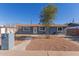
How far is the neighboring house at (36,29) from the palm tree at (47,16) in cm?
16

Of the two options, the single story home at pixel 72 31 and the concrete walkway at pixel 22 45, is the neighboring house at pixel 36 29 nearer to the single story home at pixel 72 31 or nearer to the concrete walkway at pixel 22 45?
the single story home at pixel 72 31

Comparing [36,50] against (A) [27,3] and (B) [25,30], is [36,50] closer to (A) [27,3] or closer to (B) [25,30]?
(B) [25,30]

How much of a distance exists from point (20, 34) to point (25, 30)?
243mm

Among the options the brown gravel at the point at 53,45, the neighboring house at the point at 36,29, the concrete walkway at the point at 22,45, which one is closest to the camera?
the neighboring house at the point at 36,29

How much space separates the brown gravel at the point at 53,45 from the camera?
27.8 ft

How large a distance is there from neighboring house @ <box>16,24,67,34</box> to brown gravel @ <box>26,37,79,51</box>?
0.94ft

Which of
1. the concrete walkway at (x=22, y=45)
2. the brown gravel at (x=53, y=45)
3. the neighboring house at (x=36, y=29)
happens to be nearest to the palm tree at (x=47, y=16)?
the neighboring house at (x=36, y=29)

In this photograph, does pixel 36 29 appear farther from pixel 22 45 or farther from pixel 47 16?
pixel 22 45

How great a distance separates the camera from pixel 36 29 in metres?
8.65

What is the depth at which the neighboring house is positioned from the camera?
8.30 metres

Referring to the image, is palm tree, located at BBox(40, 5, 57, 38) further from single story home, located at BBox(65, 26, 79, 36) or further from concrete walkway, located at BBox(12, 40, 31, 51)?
concrete walkway, located at BBox(12, 40, 31, 51)

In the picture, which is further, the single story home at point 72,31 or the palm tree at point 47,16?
the palm tree at point 47,16

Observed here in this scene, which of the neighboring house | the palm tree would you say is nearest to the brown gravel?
the neighboring house

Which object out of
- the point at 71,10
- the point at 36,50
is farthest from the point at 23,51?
the point at 71,10
